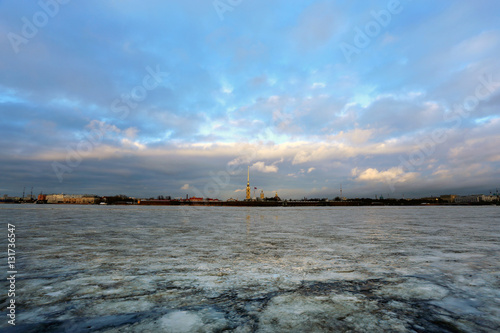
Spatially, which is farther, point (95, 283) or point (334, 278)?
point (334, 278)

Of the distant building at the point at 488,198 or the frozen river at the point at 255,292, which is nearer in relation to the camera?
the frozen river at the point at 255,292

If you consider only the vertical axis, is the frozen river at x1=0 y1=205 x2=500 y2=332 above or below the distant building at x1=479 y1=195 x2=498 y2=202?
above

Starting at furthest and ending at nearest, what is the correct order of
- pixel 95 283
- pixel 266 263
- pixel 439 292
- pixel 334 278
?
pixel 266 263 < pixel 334 278 < pixel 95 283 < pixel 439 292

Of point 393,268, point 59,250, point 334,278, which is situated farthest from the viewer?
point 59,250

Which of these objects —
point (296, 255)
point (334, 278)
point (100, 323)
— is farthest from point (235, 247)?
point (100, 323)

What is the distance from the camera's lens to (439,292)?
3.72m

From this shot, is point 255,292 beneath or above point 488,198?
above

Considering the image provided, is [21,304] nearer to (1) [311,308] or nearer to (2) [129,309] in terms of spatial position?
(2) [129,309]

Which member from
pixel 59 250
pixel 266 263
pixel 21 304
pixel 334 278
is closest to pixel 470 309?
pixel 334 278

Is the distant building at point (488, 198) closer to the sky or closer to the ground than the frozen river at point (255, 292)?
closer to the ground

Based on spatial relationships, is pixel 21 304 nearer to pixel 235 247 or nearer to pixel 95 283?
pixel 95 283

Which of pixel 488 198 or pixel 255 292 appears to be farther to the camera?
pixel 488 198

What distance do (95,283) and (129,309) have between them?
1395mm

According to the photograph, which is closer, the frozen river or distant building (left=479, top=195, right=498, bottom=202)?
the frozen river
